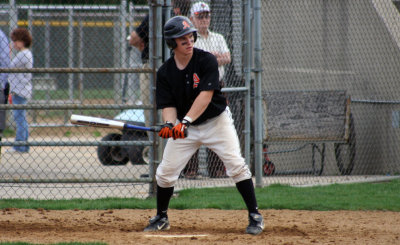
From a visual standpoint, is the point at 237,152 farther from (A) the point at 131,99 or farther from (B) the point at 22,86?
(A) the point at 131,99

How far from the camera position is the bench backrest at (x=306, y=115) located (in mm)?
8695

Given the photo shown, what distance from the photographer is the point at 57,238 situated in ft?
16.7

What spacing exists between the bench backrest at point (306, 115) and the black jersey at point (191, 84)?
3.38 metres

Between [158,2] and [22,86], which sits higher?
[158,2]

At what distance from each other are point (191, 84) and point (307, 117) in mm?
3931

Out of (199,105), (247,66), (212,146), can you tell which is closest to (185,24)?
(199,105)

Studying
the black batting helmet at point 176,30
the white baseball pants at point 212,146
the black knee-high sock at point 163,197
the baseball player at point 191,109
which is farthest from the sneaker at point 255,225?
the black batting helmet at point 176,30

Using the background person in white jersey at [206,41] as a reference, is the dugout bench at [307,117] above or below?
below

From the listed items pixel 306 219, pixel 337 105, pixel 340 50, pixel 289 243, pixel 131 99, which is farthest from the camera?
pixel 131 99

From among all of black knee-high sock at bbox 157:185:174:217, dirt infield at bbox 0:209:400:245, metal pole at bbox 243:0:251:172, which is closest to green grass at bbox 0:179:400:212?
dirt infield at bbox 0:209:400:245

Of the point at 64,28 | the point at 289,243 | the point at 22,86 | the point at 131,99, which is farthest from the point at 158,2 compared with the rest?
the point at 64,28

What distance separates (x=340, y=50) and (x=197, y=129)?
484cm

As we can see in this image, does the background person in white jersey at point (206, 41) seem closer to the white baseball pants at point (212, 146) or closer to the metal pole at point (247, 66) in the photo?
the metal pole at point (247, 66)

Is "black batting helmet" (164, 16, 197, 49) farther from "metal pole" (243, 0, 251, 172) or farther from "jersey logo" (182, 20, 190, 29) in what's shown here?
"metal pole" (243, 0, 251, 172)
